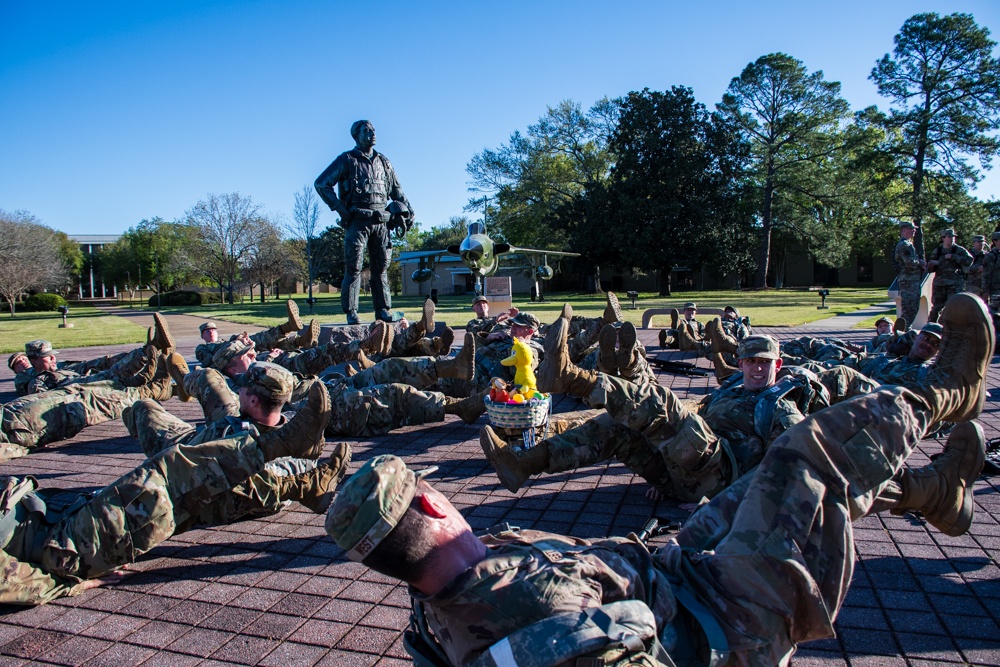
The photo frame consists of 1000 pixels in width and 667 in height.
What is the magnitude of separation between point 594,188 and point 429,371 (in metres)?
35.3

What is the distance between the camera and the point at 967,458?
309 cm

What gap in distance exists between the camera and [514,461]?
15.3ft

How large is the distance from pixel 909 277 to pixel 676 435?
516 inches

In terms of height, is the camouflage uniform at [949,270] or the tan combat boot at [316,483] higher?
the camouflage uniform at [949,270]

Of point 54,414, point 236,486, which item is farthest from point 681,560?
point 54,414

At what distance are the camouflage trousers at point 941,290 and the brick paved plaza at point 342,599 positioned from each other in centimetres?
1062

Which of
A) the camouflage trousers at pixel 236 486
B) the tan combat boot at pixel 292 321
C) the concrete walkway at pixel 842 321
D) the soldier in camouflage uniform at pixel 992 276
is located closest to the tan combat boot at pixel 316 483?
the camouflage trousers at pixel 236 486

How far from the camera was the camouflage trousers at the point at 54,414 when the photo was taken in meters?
6.29

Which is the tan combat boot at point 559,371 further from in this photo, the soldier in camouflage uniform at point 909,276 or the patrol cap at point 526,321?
the soldier in camouflage uniform at point 909,276

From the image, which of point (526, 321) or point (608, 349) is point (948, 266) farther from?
point (526, 321)

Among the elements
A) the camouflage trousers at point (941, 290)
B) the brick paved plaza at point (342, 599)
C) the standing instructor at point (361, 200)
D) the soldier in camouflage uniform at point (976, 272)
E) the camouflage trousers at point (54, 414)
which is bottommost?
the brick paved plaza at point (342, 599)

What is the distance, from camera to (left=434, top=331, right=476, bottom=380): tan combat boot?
7.44 meters

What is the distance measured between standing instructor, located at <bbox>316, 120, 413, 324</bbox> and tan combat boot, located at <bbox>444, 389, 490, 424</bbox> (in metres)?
4.79

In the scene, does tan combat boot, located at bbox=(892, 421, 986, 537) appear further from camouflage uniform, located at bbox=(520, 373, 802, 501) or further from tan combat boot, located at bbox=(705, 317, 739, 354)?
tan combat boot, located at bbox=(705, 317, 739, 354)
